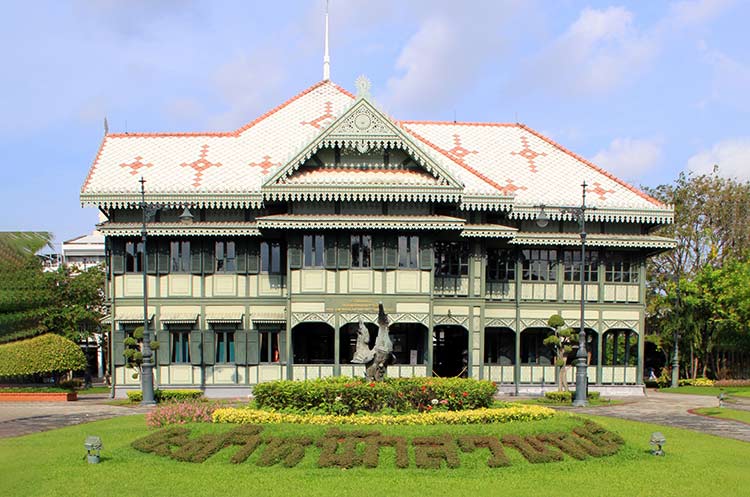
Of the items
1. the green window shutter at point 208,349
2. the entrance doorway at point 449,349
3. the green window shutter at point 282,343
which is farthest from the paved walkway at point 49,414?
the entrance doorway at point 449,349

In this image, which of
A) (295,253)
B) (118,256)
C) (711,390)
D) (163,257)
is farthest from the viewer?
(711,390)

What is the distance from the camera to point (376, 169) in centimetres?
3447

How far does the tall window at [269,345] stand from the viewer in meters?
36.5

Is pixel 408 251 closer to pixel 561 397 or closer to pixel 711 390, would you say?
pixel 561 397

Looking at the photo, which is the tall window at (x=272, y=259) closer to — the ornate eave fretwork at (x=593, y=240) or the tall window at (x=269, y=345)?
the tall window at (x=269, y=345)

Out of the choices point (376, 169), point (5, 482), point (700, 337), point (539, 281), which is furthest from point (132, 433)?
point (700, 337)

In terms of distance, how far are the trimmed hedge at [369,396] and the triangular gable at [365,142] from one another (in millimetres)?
12164

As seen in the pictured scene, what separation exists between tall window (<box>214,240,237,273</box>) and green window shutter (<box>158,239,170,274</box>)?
2.26m

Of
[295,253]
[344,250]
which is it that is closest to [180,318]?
[295,253]

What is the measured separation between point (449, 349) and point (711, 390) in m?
14.6

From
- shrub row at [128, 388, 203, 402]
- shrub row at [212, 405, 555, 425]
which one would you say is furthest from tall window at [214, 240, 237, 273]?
shrub row at [212, 405, 555, 425]

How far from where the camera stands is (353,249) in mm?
34312

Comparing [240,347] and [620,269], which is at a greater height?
[620,269]

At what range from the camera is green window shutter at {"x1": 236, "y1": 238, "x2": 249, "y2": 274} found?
36500mm
